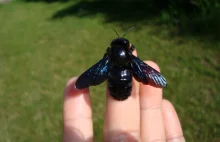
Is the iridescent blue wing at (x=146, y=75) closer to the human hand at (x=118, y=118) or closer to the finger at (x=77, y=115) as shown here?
the human hand at (x=118, y=118)

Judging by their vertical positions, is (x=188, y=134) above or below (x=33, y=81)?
above

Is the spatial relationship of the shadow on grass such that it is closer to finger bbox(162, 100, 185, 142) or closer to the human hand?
finger bbox(162, 100, 185, 142)

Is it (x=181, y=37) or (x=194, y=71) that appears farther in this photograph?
(x=181, y=37)

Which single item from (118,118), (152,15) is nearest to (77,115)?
(118,118)

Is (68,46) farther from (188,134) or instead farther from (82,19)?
(188,134)

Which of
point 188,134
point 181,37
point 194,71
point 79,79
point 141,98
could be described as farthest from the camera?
point 181,37

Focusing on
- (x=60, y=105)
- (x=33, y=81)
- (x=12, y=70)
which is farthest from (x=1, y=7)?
(x=60, y=105)

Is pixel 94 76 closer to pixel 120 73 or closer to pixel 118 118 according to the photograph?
pixel 120 73

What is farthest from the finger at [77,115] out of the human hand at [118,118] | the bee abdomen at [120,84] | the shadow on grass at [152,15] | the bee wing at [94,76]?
the shadow on grass at [152,15]
